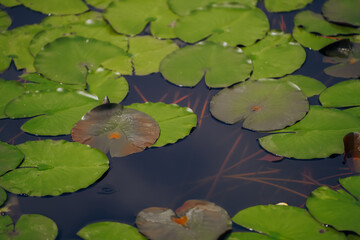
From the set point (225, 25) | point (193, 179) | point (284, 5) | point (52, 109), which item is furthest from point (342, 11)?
point (52, 109)

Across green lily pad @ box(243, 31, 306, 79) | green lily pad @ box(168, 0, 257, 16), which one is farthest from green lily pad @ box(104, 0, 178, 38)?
green lily pad @ box(243, 31, 306, 79)

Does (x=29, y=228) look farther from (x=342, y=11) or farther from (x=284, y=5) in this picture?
(x=342, y=11)

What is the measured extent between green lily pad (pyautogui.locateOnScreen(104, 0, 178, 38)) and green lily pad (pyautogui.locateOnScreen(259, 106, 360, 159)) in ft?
2.99

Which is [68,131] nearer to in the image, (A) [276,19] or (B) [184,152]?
(B) [184,152]

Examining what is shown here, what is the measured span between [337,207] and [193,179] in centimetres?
55

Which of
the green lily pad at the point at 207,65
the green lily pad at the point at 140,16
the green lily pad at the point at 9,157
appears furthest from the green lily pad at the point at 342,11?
the green lily pad at the point at 9,157

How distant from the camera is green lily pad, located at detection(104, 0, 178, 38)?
91.9 inches

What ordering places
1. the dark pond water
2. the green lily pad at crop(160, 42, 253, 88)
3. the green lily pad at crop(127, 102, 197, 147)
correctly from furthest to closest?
the green lily pad at crop(160, 42, 253, 88), the green lily pad at crop(127, 102, 197, 147), the dark pond water

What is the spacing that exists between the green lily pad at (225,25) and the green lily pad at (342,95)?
1.70ft

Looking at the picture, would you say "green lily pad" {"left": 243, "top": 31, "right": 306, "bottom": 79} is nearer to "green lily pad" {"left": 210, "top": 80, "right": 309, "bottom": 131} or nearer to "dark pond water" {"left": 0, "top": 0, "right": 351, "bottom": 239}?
"green lily pad" {"left": 210, "top": 80, "right": 309, "bottom": 131}

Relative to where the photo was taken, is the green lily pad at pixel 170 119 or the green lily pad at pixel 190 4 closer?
the green lily pad at pixel 170 119

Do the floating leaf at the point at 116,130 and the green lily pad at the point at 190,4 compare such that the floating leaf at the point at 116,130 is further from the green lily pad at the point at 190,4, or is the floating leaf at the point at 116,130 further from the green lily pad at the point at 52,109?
the green lily pad at the point at 190,4

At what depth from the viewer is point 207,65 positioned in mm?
2057

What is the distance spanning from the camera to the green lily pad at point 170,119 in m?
1.74
